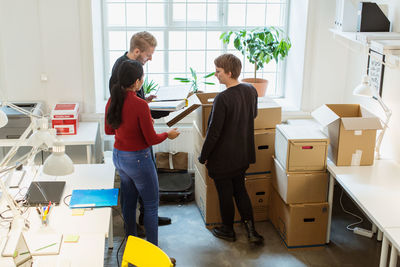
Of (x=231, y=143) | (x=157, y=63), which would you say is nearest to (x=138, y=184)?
(x=231, y=143)

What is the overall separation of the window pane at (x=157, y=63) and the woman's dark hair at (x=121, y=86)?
7.12ft

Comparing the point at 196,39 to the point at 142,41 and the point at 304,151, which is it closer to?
the point at 142,41

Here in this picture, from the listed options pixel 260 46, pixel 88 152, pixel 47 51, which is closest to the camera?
pixel 88 152

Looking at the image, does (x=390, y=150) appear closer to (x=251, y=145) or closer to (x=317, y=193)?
(x=317, y=193)

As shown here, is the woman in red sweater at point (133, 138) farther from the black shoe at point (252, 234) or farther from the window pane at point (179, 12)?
the window pane at point (179, 12)

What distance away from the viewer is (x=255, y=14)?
Result: 545 centimetres

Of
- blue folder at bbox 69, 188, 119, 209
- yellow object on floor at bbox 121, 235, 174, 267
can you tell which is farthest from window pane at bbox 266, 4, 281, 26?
yellow object on floor at bbox 121, 235, 174, 267

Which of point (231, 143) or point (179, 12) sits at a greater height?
point (179, 12)

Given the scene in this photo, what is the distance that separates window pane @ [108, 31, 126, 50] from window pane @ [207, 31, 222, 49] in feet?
2.98

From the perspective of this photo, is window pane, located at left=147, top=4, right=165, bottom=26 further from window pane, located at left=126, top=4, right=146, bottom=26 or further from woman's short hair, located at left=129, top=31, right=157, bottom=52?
woman's short hair, located at left=129, top=31, right=157, bottom=52

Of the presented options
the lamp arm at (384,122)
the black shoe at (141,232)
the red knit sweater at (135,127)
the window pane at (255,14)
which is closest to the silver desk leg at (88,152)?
the black shoe at (141,232)

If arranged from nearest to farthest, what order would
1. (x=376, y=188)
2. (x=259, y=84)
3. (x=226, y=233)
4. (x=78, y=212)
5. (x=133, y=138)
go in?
(x=78, y=212), (x=133, y=138), (x=376, y=188), (x=226, y=233), (x=259, y=84)

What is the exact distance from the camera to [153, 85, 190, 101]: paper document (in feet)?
13.3

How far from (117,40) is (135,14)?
335 mm
